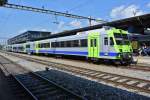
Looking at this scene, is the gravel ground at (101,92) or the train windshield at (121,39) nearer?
the gravel ground at (101,92)

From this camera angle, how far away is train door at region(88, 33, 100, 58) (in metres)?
21.8

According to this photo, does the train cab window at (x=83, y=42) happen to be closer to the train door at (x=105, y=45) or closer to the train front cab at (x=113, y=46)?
the train front cab at (x=113, y=46)

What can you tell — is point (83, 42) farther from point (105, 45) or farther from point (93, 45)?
point (105, 45)

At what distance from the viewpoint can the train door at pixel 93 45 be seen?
21.8 meters

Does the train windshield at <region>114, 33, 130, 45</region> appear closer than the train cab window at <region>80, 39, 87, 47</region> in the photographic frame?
Yes

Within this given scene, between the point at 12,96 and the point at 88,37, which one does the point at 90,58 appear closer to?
the point at 88,37

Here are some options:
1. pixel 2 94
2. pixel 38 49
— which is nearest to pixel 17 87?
pixel 2 94

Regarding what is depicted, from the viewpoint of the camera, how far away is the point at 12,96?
10.3 meters

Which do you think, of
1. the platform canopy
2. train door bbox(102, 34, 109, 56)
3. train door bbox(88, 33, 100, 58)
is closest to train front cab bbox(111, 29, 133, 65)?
train door bbox(102, 34, 109, 56)

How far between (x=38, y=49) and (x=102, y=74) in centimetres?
3138

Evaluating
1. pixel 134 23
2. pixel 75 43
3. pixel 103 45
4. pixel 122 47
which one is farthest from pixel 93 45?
pixel 134 23

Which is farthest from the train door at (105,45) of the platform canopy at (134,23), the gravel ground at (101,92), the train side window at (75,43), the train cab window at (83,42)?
the platform canopy at (134,23)

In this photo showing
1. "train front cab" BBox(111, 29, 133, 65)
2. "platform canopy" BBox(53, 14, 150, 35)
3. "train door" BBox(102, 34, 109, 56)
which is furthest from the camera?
"platform canopy" BBox(53, 14, 150, 35)

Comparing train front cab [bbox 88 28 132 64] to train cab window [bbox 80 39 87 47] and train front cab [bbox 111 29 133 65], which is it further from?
train cab window [bbox 80 39 87 47]
